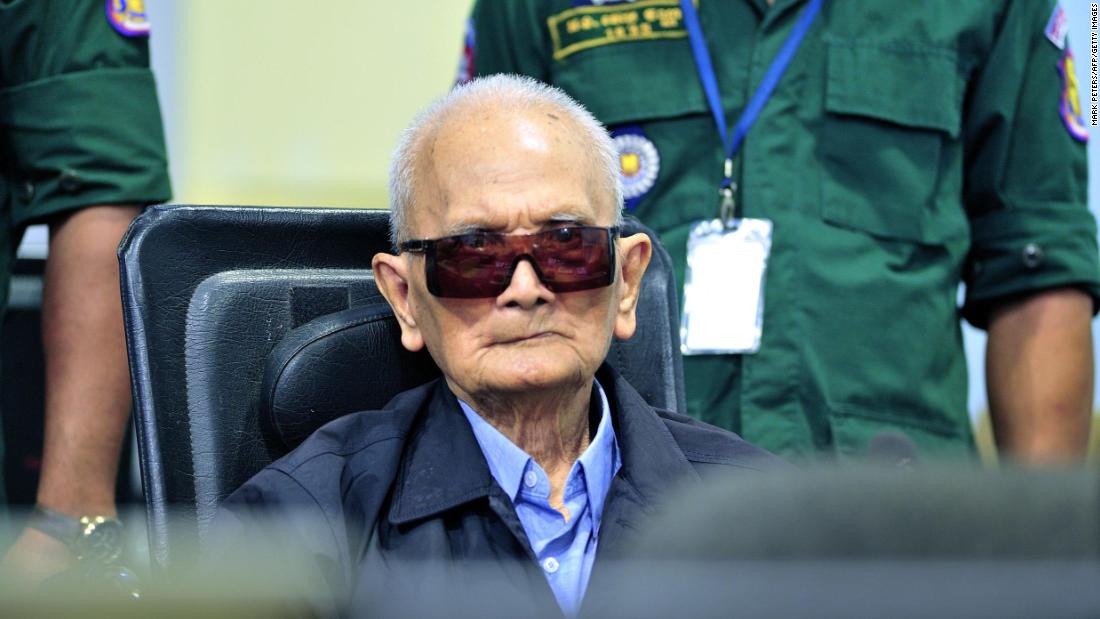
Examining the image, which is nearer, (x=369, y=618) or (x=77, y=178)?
(x=369, y=618)

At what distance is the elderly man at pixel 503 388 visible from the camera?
1.79 metres

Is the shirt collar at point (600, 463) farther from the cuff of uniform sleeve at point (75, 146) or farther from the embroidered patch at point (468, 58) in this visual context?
the embroidered patch at point (468, 58)

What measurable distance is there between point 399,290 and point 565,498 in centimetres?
34

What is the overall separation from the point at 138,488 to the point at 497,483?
7.31 ft

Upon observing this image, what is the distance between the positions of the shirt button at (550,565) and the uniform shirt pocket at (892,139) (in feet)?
3.77

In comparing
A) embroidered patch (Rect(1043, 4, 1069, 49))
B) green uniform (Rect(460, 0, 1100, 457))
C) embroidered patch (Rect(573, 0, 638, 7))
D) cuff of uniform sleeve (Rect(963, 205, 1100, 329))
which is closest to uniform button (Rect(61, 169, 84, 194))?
green uniform (Rect(460, 0, 1100, 457))

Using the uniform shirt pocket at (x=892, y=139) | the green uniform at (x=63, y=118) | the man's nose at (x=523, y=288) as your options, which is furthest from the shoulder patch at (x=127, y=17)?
the uniform shirt pocket at (x=892, y=139)

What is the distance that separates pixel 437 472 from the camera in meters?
1.82

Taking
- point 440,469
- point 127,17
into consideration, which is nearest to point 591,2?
point 127,17

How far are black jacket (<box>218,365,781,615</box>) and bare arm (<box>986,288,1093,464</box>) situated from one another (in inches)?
45.8

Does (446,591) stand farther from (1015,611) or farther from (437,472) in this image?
(437,472)

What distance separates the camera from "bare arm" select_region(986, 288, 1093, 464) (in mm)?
2932

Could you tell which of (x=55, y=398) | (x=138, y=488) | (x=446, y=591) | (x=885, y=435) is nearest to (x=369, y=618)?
(x=446, y=591)

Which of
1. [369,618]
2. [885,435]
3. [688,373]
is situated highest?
[369,618]
